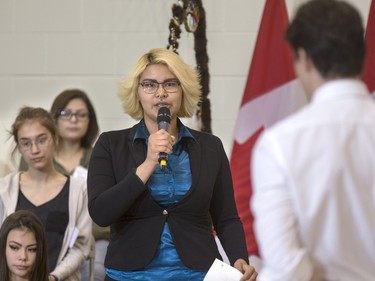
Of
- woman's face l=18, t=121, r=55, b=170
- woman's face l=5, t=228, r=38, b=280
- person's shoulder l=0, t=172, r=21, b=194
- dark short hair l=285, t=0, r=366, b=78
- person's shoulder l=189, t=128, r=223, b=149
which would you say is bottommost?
woman's face l=5, t=228, r=38, b=280

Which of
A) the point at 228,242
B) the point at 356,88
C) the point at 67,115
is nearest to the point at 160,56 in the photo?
the point at 228,242

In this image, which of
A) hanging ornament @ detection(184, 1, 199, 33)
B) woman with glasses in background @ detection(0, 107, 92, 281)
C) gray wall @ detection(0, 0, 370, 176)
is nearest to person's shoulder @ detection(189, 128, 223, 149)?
woman with glasses in background @ detection(0, 107, 92, 281)

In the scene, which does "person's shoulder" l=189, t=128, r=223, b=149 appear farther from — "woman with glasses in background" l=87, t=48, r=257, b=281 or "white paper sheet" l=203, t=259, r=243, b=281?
"white paper sheet" l=203, t=259, r=243, b=281

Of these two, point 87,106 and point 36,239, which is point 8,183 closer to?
point 36,239

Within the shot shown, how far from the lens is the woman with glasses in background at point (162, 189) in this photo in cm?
233

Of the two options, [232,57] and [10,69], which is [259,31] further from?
[10,69]

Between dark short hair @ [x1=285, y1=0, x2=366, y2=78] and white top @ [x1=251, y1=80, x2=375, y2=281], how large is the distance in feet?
0.11

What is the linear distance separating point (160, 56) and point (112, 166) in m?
0.35

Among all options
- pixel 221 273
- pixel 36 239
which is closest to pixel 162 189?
pixel 221 273

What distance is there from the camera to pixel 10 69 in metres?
4.46

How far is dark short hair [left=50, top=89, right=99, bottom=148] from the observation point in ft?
13.3

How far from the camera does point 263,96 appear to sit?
4.05m

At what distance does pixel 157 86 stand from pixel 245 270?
22.6 inches

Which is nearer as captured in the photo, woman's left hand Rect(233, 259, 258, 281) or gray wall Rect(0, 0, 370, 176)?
woman's left hand Rect(233, 259, 258, 281)
